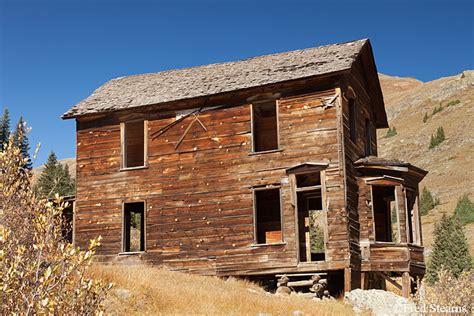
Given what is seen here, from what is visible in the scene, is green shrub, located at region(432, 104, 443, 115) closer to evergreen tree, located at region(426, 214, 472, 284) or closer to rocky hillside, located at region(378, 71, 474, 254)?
rocky hillside, located at region(378, 71, 474, 254)

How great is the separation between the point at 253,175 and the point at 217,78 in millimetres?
4674

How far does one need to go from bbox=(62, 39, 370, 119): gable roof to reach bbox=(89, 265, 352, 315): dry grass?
743cm

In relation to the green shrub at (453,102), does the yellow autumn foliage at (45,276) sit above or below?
below

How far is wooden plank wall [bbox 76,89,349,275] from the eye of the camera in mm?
20078

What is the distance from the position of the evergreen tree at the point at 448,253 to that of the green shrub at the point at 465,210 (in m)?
15.2

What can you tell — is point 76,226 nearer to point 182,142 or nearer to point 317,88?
point 182,142

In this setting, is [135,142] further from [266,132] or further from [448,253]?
[448,253]

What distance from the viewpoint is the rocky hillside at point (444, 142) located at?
61.4 metres

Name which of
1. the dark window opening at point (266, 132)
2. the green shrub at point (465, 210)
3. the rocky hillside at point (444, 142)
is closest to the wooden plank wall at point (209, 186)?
the dark window opening at point (266, 132)

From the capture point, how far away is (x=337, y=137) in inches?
781

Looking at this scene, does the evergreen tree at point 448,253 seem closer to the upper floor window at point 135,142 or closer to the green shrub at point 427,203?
the upper floor window at point 135,142

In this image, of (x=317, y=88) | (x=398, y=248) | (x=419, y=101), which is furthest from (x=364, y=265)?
(x=419, y=101)

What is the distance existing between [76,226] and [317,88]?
1055cm

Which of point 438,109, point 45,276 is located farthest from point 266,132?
point 438,109
